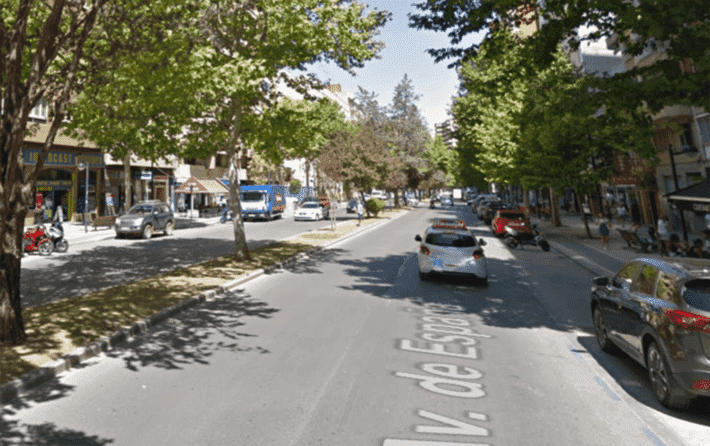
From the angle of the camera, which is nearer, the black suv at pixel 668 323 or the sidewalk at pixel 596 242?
the black suv at pixel 668 323

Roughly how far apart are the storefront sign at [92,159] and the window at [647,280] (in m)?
34.2

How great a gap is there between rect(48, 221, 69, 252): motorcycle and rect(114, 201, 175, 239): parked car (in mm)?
4535

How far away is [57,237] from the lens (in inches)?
650

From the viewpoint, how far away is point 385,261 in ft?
50.4

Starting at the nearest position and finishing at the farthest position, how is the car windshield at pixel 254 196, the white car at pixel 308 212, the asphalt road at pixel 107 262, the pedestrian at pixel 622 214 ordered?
the asphalt road at pixel 107 262 → the pedestrian at pixel 622 214 → the car windshield at pixel 254 196 → the white car at pixel 308 212

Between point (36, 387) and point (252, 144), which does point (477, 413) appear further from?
point (252, 144)

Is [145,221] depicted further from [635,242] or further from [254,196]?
[635,242]

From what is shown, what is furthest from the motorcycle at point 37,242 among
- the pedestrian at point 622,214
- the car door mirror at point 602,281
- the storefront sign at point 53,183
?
the pedestrian at point 622,214

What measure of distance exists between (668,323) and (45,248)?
1940 cm

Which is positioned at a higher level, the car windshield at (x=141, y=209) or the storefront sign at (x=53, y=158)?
the storefront sign at (x=53, y=158)

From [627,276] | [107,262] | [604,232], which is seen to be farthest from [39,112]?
[604,232]

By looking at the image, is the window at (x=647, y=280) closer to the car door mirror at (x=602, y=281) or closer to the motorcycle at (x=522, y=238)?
the car door mirror at (x=602, y=281)

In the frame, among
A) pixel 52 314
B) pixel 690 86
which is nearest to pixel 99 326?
pixel 52 314

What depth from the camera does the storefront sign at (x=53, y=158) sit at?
2609 cm
